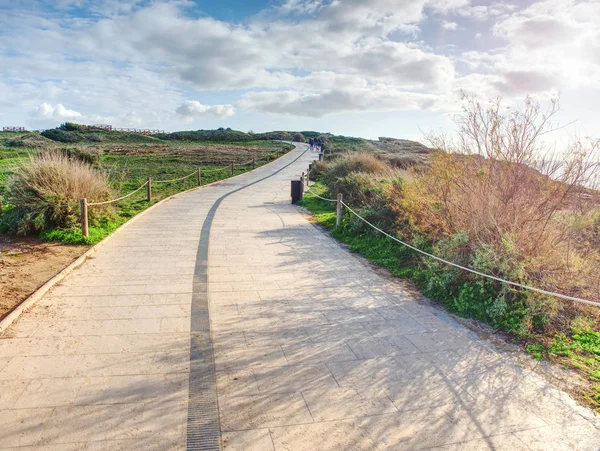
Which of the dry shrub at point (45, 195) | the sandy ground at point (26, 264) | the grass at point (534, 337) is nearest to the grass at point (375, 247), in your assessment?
the grass at point (534, 337)

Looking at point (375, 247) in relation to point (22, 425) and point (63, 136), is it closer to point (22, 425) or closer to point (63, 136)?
point (22, 425)

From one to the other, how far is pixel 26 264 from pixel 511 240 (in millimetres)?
7685

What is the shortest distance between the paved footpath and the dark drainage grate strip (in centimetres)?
1

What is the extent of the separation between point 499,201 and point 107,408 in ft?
19.3

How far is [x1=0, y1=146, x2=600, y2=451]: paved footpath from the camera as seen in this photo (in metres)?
3.24

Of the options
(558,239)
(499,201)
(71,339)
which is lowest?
(71,339)

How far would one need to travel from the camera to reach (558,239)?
614 centimetres

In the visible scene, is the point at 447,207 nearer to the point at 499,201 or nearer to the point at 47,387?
the point at 499,201

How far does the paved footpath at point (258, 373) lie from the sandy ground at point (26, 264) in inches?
17.4

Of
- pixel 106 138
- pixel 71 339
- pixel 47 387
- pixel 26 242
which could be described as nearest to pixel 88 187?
pixel 26 242

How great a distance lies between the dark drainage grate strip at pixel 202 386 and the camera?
3.19 metres

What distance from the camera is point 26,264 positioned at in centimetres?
764

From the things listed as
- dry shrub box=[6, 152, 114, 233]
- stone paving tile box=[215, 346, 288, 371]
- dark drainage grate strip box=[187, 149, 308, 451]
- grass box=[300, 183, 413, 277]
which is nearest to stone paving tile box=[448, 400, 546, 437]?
stone paving tile box=[215, 346, 288, 371]

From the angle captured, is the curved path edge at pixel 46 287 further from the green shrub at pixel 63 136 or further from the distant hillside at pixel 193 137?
the green shrub at pixel 63 136
